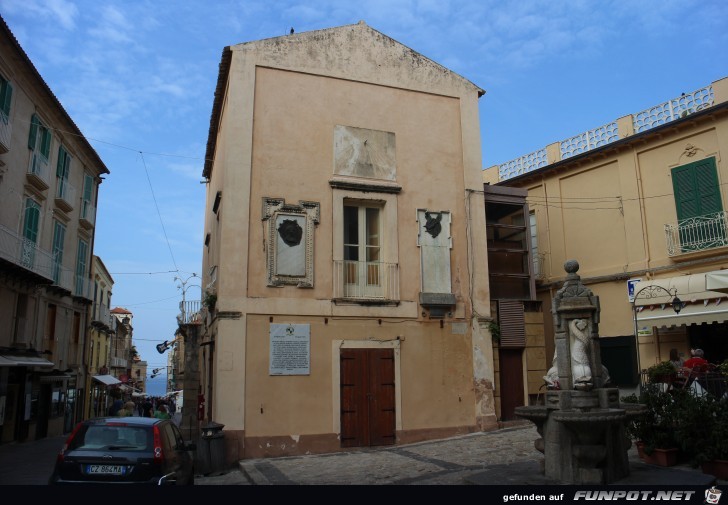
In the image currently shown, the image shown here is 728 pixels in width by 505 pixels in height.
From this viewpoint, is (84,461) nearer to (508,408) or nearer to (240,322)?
(240,322)

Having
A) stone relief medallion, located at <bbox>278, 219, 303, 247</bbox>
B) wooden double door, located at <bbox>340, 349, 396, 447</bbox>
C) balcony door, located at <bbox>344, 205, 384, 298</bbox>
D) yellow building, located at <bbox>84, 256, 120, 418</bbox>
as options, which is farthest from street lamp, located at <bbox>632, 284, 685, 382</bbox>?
yellow building, located at <bbox>84, 256, 120, 418</bbox>

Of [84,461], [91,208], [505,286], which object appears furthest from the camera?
[91,208]

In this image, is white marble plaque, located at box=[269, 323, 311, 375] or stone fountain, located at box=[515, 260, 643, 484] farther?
white marble plaque, located at box=[269, 323, 311, 375]

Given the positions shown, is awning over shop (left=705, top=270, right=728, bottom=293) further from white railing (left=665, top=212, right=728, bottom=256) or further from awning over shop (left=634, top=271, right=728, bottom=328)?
white railing (left=665, top=212, right=728, bottom=256)

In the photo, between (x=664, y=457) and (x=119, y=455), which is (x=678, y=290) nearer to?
(x=664, y=457)

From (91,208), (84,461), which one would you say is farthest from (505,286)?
(91,208)

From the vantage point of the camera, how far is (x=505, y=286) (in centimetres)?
1672

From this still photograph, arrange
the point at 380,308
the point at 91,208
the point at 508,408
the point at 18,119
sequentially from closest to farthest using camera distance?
the point at 380,308
the point at 508,408
the point at 18,119
the point at 91,208

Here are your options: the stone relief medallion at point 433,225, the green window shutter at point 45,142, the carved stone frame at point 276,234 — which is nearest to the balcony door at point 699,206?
the stone relief medallion at point 433,225

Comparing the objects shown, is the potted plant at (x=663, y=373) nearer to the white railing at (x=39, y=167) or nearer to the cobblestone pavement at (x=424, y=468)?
the cobblestone pavement at (x=424, y=468)

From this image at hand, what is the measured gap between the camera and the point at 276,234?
13969mm

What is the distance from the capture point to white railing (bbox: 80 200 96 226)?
2637cm

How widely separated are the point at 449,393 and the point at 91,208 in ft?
66.2

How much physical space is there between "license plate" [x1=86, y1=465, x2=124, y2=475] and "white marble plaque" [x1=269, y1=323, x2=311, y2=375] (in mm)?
6073
